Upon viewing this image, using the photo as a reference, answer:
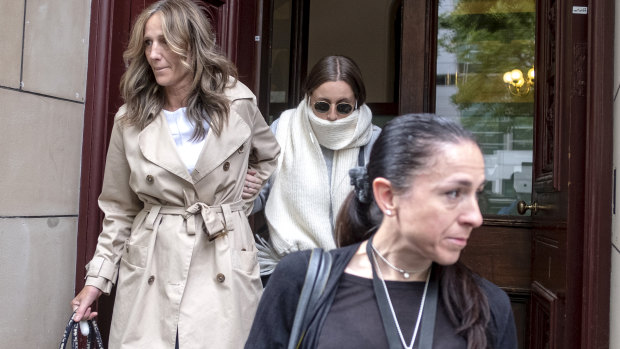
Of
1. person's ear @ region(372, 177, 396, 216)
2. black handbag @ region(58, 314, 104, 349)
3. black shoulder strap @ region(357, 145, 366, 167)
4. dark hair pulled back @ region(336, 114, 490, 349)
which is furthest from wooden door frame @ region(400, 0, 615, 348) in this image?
black handbag @ region(58, 314, 104, 349)

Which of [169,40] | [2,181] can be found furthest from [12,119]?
[169,40]

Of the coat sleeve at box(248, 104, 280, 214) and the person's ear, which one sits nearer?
the person's ear

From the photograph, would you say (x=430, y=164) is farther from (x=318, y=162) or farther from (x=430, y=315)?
(x=318, y=162)

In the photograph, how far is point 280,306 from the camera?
171 cm

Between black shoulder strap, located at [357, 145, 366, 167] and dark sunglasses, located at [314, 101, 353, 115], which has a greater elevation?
dark sunglasses, located at [314, 101, 353, 115]

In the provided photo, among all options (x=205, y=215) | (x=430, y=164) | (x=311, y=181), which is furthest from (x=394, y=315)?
(x=311, y=181)

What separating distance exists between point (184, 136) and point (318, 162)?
26.8 inches

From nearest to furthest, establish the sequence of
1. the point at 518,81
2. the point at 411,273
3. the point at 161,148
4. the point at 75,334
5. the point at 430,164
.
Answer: the point at 430,164, the point at 411,273, the point at 75,334, the point at 161,148, the point at 518,81

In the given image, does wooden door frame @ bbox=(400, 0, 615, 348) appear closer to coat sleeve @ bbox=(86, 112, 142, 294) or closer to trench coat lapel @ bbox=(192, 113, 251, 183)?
trench coat lapel @ bbox=(192, 113, 251, 183)

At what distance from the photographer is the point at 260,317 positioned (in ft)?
5.65

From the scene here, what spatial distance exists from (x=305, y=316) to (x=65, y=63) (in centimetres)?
215

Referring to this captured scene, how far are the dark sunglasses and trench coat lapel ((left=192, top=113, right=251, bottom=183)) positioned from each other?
49 centimetres

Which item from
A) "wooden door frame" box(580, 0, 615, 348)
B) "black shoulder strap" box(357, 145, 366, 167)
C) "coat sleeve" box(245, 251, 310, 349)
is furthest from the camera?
"black shoulder strap" box(357, 145, 366, 167)

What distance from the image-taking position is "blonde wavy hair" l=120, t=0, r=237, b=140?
274 cm
